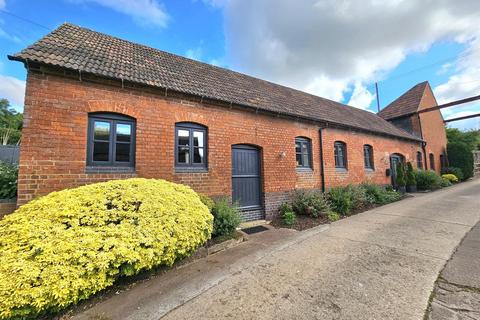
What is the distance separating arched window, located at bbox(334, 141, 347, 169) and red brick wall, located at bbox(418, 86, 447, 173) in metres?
12.4

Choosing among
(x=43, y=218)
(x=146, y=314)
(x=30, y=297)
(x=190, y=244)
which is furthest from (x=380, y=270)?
(x=43, y=218)

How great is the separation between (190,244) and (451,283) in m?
3.99

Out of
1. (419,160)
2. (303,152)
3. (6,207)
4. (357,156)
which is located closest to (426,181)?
(419,160)

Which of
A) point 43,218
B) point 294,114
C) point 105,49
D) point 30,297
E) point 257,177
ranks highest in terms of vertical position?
point 105,49

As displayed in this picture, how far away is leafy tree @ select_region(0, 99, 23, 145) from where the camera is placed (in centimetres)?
3290

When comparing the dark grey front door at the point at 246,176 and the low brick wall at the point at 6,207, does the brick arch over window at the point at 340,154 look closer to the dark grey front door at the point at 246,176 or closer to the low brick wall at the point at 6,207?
the dark grey front door at the point at 246,176

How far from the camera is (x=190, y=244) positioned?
151 inches

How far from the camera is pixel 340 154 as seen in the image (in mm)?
10680

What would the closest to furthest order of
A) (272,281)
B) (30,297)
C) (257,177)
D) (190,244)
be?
(30,297) → (272,281) → (190,244) → (257,177)

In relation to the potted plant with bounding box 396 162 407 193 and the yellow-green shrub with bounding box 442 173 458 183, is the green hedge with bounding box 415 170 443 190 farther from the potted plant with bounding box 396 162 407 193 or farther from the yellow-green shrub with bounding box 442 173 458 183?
the yellow-green shrub with bounding box 442 173 458 183

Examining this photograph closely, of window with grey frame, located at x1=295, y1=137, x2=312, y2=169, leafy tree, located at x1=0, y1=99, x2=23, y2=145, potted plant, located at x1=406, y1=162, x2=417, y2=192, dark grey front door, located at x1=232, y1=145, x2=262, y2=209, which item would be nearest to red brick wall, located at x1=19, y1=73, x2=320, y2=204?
dark grey front door, located at x1=232, y1=145, x2=262, y2=209

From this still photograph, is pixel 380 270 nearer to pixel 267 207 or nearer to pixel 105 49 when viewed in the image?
pixel 267 207

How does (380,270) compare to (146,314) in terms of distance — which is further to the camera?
(380,270)

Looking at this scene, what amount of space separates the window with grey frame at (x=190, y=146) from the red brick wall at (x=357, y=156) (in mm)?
5734
